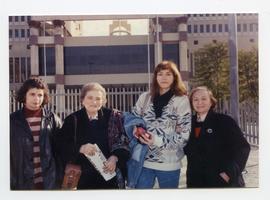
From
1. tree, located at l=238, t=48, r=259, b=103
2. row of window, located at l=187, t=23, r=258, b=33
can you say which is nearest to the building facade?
row of window, located at l=187, t=23, r=258, b=33

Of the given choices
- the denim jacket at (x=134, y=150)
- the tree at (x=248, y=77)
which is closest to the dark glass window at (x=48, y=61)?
the denim jacket at (x=134, y=150)

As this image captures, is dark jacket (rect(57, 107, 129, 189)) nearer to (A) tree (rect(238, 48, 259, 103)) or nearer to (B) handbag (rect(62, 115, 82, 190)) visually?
(B) handbag (rect(62, 115, 82, 190))

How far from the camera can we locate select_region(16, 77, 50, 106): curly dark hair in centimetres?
431

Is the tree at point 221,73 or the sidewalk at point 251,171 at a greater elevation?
the tree at point 221,73

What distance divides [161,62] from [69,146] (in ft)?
3.50

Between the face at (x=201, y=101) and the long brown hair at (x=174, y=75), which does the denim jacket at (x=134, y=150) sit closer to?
the long brown hair at (x=174, y=75)

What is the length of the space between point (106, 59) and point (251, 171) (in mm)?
1563

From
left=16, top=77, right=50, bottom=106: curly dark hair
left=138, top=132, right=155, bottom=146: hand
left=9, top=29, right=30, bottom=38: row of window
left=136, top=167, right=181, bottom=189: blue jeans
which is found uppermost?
left=9, top=29, right=30, bottom=38: row of window

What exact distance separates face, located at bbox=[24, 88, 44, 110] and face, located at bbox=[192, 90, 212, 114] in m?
1.30

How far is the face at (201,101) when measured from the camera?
432 centimetres

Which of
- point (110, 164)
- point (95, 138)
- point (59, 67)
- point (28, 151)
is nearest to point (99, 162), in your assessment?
point (110, 164)

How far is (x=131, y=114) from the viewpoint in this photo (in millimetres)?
4340

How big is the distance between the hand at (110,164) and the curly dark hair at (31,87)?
73 cm
